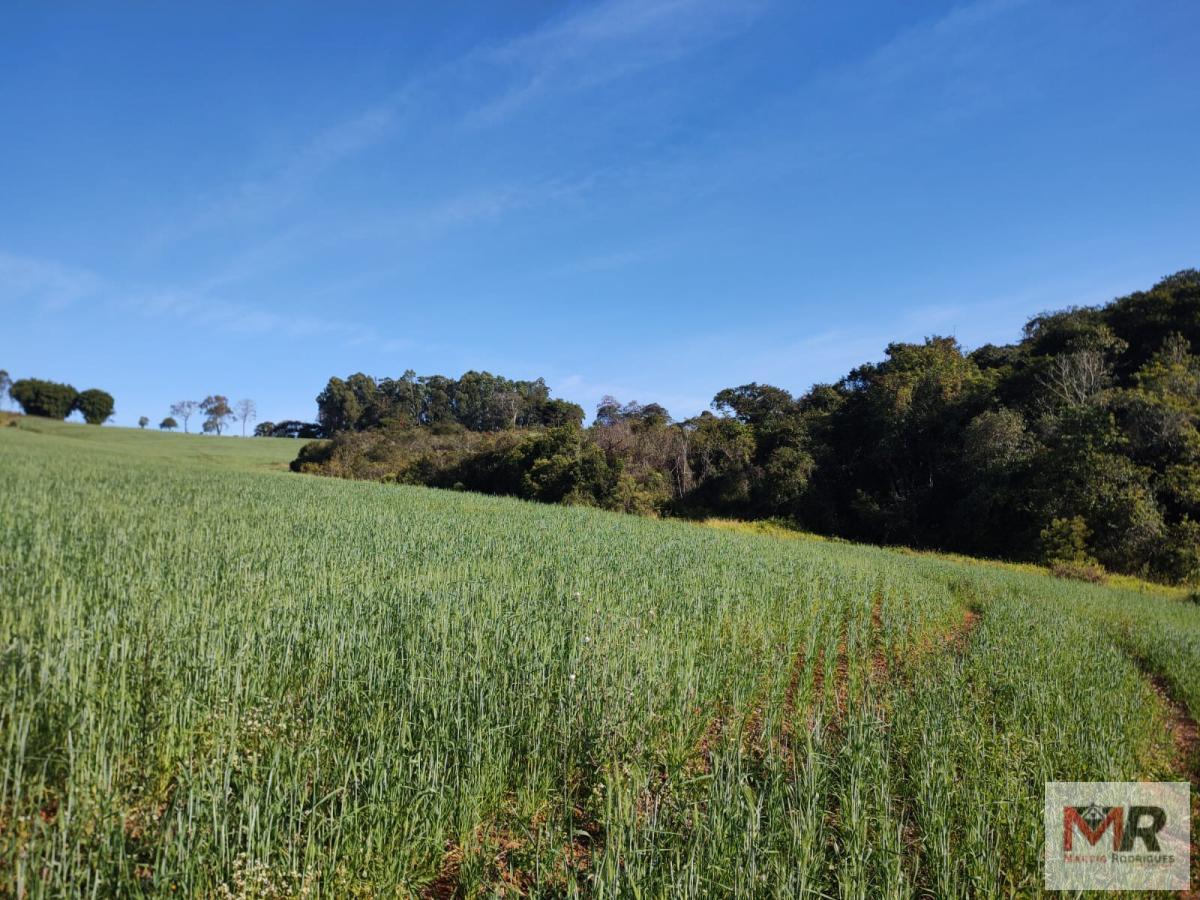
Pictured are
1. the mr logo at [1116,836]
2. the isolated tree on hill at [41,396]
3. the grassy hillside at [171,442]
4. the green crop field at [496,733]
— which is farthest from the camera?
the isolated tree on hill at [41,396]

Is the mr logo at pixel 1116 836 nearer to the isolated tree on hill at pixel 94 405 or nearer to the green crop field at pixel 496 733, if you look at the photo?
the green crop field at pixel 496 733

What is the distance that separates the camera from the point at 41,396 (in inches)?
2987

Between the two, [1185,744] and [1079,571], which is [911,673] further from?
[1079,571]

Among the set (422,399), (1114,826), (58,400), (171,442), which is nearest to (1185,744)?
(1114,826)

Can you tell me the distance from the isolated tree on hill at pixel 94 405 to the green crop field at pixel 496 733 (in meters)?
98.1

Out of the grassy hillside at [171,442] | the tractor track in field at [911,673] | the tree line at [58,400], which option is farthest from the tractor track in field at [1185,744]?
the tree line at [58,400]

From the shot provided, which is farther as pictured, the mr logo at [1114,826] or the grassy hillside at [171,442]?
the grassy hillside at [171,442]

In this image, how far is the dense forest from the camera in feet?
70.6

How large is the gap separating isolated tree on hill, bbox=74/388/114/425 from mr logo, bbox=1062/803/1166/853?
10590cm

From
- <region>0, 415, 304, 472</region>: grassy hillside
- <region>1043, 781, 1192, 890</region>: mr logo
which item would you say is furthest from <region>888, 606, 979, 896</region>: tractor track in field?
<region>0, 415, 304, 472</region>: grassy hillside

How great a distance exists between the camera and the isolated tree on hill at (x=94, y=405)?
80.2 meters

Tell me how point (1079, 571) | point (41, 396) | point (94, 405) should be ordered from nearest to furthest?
point (1079, 571) < point (41, 396) < point (94, 405)

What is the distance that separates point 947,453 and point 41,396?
104316mm

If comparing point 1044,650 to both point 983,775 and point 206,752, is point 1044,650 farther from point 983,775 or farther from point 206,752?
point 206,752
